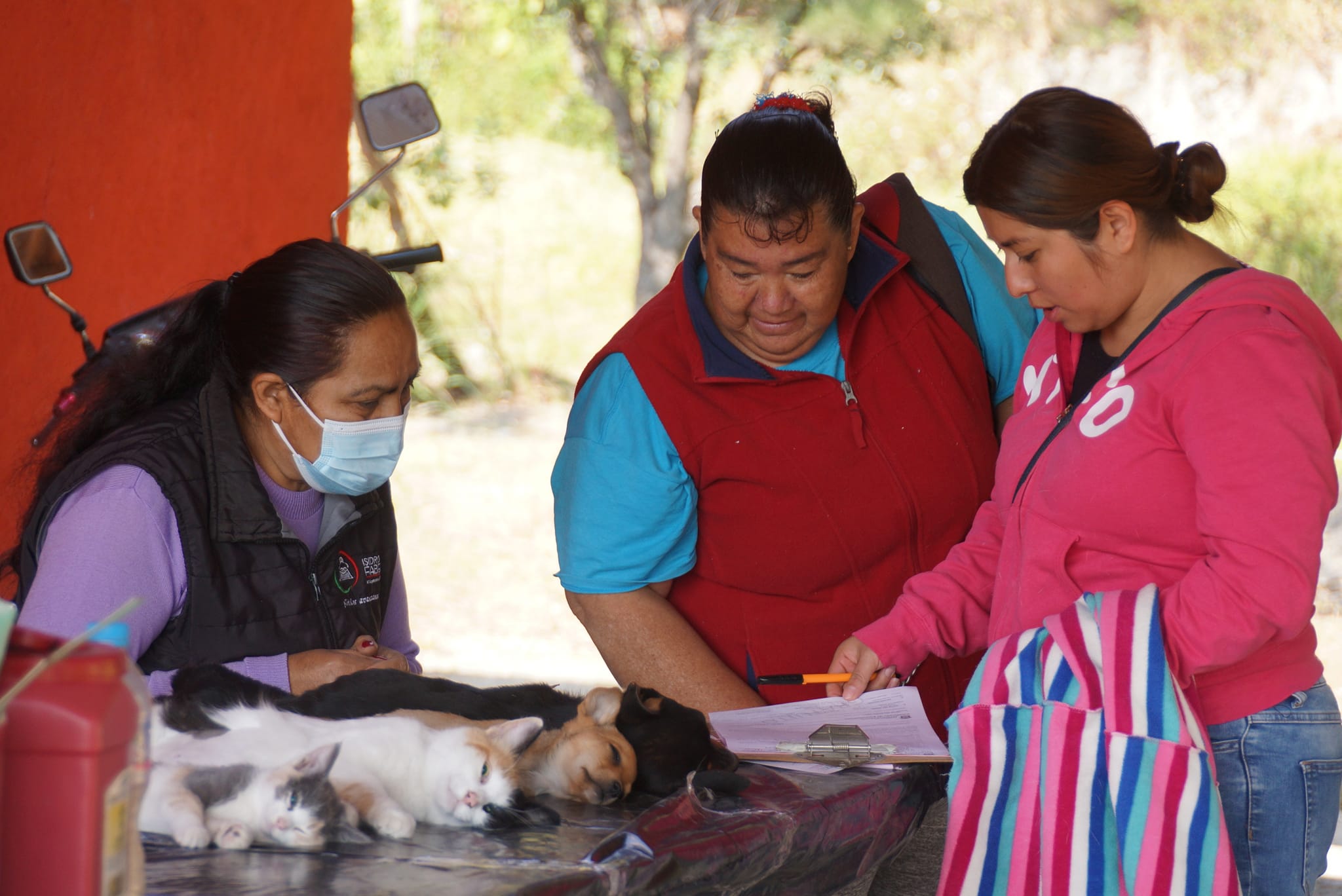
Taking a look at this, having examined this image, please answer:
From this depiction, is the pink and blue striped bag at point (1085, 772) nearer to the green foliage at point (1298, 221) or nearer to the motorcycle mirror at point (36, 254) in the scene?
the motorcycle mirror at point (36, 254)

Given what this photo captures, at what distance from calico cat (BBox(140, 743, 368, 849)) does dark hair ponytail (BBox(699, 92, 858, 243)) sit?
134 centimetres

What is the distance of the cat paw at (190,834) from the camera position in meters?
1.38

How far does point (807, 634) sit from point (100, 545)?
4.39 feet

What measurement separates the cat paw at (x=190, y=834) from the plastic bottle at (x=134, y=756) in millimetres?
311

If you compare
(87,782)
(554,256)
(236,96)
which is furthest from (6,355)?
(554,256)

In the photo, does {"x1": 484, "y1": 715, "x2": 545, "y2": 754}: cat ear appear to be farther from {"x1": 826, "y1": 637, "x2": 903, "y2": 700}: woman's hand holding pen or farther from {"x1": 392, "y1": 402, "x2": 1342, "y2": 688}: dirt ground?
{"x1": 392, "y1": 402, "x2": 1342, "y2": 688}: dirt ground

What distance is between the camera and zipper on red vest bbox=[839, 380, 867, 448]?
2559 millimetres

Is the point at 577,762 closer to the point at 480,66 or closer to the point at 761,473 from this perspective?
the point at 761,473

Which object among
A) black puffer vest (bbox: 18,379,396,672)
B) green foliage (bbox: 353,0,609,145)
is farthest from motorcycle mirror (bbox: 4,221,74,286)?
green foliage (bbox: 353,0,609,145)

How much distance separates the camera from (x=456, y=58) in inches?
605

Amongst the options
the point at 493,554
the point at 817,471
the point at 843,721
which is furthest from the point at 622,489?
the point at 493,554

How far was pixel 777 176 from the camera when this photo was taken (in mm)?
2373

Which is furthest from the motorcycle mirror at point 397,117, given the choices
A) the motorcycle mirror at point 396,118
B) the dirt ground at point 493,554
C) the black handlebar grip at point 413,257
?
the dirt ground at point 493,554

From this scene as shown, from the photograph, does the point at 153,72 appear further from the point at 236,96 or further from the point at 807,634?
the point at 807,634
